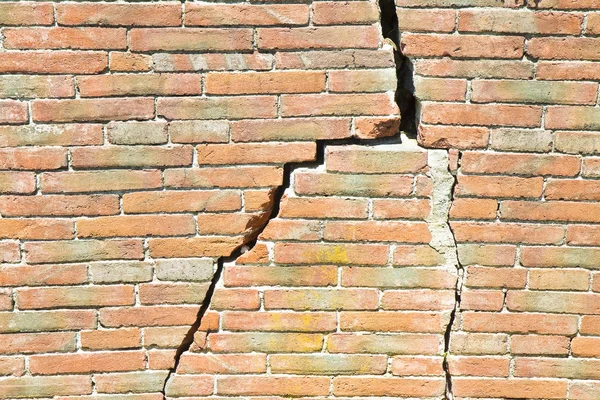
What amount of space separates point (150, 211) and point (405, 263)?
1.08m

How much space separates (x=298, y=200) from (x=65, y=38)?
43.7 inches

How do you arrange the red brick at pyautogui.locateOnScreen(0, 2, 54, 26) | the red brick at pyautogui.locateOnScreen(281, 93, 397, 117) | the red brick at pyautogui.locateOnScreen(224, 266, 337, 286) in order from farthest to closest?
the red brick at pyautogui.locateOnScreen(224, 266, 337, 286) → the red brick at pyautogui.locateOnScreen(281, 93, 397, 117) → the red brick at pyautogui.locateOnScreen(0, 2, 54, 26)

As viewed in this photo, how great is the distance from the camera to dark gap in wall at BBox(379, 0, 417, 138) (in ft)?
7.66

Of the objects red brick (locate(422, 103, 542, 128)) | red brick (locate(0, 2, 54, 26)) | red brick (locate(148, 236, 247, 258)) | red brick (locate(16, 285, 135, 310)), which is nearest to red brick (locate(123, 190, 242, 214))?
red brick (locate(148, 236, 247, 258))

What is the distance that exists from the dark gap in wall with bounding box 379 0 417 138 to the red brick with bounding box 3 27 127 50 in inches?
41.4

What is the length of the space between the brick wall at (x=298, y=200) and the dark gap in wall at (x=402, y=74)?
0.05ft

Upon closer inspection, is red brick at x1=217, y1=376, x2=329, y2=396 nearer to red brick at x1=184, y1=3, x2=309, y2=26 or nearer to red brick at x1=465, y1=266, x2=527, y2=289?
red brick at x1=465, y1=266, x2=527, y2=289

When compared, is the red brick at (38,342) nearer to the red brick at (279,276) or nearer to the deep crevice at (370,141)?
the deep crevice at (370,141)

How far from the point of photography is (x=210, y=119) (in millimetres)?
2301

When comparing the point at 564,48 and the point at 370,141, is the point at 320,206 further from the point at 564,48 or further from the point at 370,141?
the point at 564,48

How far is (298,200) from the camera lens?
2.36m

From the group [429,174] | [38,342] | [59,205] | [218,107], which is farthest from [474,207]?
[38,342]

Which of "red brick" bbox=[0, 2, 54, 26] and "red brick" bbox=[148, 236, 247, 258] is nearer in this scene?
"red brick" bbox=[0, 2, 54, 26]

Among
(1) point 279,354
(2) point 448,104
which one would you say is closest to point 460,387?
(1) point 279,354
